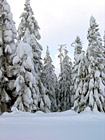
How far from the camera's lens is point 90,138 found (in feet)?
13.6

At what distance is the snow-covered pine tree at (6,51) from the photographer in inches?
545

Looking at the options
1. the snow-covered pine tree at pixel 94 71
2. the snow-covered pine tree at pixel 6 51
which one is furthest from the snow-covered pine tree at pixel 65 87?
the snow-covered pine tree at pixel 6 51

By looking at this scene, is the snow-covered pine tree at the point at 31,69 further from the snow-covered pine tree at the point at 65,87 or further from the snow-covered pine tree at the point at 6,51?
the snow-covered pine tree at the point at 65,87

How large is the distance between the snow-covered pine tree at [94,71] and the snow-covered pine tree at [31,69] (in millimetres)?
4478

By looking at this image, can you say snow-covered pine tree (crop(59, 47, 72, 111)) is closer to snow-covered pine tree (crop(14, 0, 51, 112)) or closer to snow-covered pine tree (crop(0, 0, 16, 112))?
snow-covered pine tree (crop(14, 0, 51, 112))

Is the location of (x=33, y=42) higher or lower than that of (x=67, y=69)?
higher

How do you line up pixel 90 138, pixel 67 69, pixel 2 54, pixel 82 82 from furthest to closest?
pixel 67 69
pixel 82 82
pixel 2 54
pixel 90 138

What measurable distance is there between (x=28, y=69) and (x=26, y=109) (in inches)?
133

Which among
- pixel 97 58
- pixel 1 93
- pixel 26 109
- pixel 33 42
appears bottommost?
pixel 26 109

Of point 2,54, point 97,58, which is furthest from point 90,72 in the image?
point 2,54

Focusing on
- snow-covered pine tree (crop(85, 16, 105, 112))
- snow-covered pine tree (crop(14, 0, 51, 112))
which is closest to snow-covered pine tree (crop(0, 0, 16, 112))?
snow-covered pine tree (crop(14, 0, 51, 112))

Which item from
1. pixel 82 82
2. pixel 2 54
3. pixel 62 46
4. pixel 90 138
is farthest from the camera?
pixel 62 46

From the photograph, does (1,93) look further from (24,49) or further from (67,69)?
(67,69)

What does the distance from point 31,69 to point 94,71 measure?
690 centimetres
